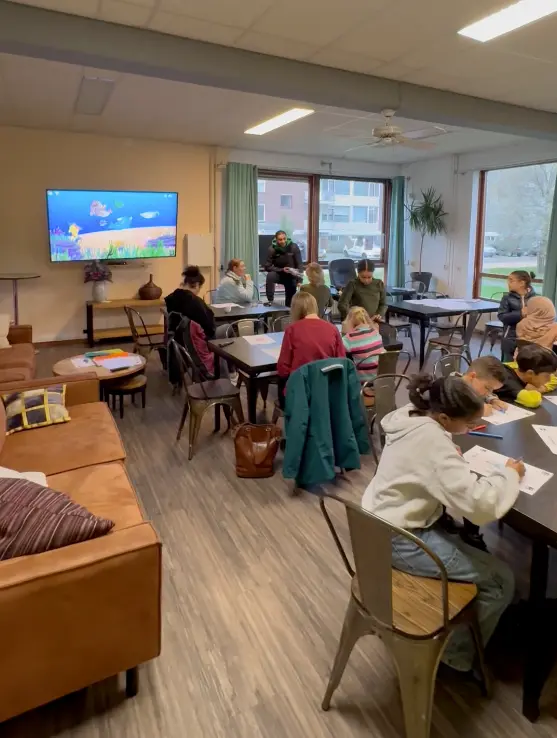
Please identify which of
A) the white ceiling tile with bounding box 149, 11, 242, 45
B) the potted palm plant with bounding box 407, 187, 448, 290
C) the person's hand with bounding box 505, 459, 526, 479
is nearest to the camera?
the person's hand with bounding box 505, 459, 526, 479

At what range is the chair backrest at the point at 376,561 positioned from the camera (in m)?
1.46

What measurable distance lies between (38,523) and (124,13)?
2.82 m

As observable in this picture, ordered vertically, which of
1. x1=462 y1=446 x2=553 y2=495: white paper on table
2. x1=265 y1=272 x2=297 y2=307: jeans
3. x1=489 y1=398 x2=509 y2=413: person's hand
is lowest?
x1=462 y1=446 x2=553 y2=495: white paper on table

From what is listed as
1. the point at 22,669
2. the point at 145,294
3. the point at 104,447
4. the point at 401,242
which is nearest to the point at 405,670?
the point at 22,669

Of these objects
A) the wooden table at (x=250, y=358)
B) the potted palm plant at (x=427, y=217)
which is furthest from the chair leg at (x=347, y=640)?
the potted palm plant at (x=427, y=217)

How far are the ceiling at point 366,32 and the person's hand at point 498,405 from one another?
82.5 inches

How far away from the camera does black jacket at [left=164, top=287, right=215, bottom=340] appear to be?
4598 mm

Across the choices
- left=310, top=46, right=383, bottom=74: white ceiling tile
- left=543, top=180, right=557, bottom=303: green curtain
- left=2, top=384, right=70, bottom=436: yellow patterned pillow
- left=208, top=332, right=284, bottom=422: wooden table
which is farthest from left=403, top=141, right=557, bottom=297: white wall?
left=2, top=384, right=70, bottom=436: yellow patterned pillow

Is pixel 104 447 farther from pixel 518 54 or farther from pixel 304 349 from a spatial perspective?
pixel 518 54

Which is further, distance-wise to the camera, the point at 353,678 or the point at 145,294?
the point at 145,294

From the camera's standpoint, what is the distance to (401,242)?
31.2 ft

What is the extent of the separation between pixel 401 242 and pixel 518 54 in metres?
5.86

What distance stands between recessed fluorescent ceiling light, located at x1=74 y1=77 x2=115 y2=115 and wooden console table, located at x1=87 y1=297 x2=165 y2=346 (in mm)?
2332

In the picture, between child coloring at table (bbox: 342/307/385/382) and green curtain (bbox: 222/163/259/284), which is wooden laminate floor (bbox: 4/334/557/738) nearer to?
child coloring at table (bbox: 342/307/385/382)
